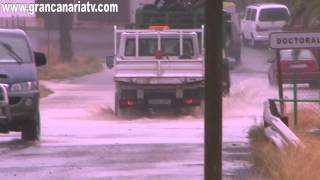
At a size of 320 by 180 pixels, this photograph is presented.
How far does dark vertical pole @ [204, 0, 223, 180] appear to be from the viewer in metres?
5.62

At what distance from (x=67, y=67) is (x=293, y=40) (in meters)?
29.3

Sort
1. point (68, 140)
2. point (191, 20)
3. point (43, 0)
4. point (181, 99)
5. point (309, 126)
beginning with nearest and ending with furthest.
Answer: point (309, 126) < point (68, 140) < point (181, 99) < point (191, 20) < point (43, 0)

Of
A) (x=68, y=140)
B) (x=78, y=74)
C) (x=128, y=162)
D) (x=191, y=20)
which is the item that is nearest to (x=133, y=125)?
(x=68, y=140)

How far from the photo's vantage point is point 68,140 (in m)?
16.2

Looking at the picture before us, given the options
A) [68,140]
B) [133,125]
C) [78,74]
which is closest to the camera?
[68,140]

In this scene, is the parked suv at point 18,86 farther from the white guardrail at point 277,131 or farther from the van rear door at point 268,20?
the van rear door at point 268,20

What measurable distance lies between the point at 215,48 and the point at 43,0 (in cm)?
4882

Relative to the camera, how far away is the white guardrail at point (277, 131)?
34.5ft

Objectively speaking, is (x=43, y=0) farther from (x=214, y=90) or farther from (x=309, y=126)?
(x=214, y=90)

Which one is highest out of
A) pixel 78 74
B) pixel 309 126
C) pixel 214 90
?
pixel 214 90

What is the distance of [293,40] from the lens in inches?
568

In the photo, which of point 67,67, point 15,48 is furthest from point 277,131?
point 67,67

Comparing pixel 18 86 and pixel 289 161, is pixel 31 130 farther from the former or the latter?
pixel 289 161

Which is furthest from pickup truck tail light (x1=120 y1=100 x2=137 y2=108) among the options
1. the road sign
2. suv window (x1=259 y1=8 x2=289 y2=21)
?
suv window (x1=259 y1=8 x2=289 y2=21)
